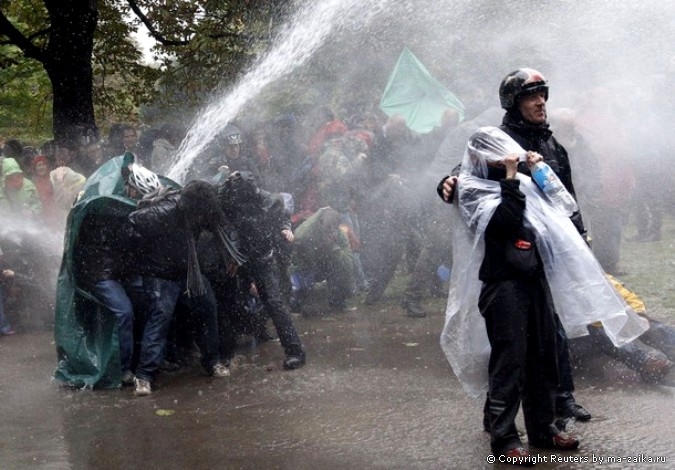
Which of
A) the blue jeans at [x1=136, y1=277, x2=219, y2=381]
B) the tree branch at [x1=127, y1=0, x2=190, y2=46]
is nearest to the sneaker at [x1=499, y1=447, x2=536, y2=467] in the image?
the blue jeans at [x1=136, y1=277, x2=219, y2=381]

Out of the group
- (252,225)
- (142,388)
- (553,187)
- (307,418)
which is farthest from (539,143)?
(142,388)

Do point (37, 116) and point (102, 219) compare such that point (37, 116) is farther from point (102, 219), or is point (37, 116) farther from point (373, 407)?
point (373, 407)

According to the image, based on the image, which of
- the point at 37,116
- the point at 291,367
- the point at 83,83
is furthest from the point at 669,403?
the point at 37,116

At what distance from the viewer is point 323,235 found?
9.80m

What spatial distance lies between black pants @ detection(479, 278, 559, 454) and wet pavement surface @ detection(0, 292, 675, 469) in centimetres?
18

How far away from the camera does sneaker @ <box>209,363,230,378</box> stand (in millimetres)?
7340

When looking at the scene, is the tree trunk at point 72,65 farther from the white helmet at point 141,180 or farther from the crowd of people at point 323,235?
the white helmet at point 141,180

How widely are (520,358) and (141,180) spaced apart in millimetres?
3563

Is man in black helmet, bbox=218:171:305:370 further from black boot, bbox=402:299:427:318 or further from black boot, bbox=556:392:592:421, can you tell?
black boot, bbox=556:392:592:421

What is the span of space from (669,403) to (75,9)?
333 inches

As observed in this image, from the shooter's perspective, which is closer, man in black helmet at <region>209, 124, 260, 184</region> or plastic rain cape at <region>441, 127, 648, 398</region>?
plastic rain cape at <region>441, 127, 648, 398</region>

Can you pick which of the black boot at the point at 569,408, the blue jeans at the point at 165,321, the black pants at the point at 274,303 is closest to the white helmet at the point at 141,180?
the blue jeans at the point at 165,321

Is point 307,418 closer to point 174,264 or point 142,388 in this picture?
point 142,388

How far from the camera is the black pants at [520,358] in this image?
16.2 ft
